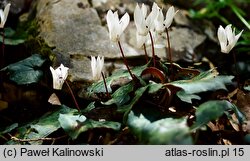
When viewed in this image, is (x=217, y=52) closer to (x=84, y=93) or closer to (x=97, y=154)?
(x=84, y=93)

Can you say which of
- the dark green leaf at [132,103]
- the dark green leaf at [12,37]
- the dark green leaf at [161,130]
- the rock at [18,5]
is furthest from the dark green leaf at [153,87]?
the rock at [18,5]

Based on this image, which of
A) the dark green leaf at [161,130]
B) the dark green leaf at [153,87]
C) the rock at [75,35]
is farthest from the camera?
the rock at [75,35]

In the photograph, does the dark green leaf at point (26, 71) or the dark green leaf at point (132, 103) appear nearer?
the dark green leaf at point (132, 103)

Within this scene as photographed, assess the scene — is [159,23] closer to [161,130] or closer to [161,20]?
[161,20]

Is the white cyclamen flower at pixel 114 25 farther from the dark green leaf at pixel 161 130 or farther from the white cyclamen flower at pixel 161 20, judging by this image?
the dark green leaf at pixel 161 130

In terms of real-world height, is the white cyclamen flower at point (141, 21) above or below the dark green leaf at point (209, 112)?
above

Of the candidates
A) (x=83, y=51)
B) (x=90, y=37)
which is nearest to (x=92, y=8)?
(x=90, y=37)

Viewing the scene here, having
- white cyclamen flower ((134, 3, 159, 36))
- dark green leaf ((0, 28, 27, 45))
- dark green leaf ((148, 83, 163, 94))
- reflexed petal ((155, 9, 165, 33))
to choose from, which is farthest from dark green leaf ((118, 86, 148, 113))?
dark green leaf ((0, 28, 27, 45))
